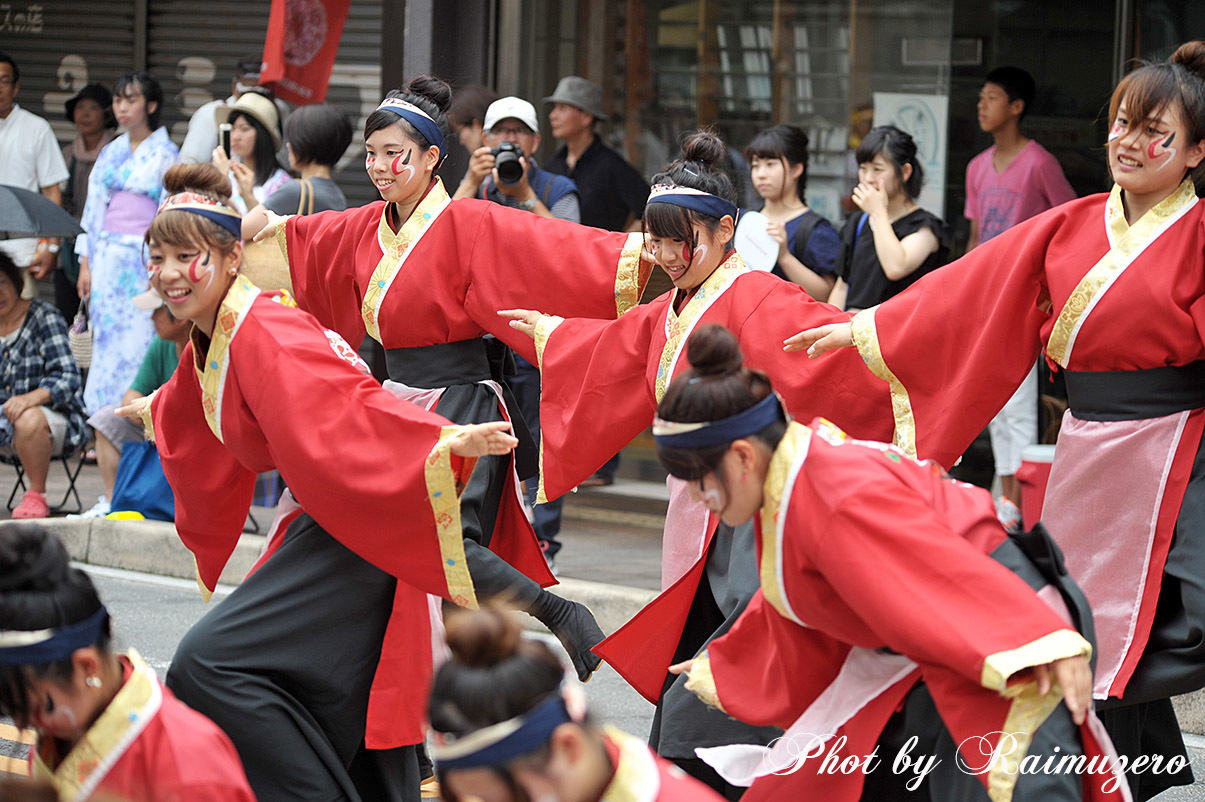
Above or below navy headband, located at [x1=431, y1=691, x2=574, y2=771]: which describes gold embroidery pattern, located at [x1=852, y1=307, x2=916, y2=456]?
above

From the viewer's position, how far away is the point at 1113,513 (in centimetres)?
342

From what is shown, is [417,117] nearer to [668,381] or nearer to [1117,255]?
[668,381]

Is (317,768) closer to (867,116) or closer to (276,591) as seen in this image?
(276,591)

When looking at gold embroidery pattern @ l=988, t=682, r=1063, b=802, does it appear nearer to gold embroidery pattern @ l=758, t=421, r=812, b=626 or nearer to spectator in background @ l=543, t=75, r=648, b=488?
gold embroidery pattern @ l=758, t=421, r=812, b=626

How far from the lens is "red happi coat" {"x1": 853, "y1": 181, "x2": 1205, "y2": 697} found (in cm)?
333

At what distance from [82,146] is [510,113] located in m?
3.49

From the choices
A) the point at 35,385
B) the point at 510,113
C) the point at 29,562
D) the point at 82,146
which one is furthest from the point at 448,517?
the point at 82,146

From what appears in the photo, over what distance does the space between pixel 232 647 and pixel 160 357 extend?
12.3 feet

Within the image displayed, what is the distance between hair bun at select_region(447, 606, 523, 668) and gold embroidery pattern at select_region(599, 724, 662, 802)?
0.21m

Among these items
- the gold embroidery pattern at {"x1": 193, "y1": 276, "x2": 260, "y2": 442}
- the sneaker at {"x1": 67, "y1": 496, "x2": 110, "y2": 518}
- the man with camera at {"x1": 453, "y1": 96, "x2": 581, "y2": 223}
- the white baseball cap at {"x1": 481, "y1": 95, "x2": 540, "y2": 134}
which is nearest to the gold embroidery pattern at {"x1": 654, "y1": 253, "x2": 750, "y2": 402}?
the gold embroidery pattern at {"x1": 193, "y1": 276, "x2": 260, "y2": 442}

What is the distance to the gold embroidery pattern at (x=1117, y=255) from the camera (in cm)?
336

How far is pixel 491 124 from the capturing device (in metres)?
5.85

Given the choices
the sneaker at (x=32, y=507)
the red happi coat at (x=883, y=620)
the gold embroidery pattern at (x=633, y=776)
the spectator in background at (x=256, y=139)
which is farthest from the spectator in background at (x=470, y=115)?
the gold embroidery pattern at (x=633, y=776)

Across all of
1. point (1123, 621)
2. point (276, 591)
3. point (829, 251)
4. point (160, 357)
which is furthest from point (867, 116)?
point (276, 591)
